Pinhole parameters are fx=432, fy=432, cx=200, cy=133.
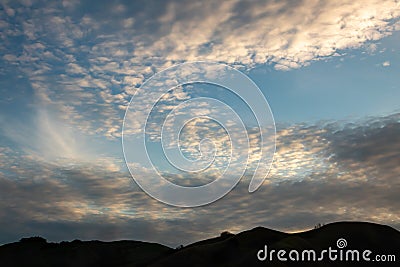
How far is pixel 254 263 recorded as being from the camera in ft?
375

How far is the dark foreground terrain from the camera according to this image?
415ft

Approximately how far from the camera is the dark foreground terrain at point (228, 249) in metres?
127

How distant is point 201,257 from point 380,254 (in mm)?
57772

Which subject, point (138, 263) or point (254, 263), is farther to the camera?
point (138, 263)

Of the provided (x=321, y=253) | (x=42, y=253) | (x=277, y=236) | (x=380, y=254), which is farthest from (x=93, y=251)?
(x=380, y=254)

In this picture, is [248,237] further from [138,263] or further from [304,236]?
[138,263]

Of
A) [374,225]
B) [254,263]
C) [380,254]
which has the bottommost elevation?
[254,263]

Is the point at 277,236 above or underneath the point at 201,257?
above

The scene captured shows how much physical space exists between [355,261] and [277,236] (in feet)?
88.8

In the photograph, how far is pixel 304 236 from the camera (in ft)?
487

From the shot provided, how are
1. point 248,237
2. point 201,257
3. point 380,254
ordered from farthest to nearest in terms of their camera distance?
point 248,237 < point 380,254 < point 201,257

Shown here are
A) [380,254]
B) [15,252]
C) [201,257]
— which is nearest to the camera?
[201,257]

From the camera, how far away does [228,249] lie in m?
134

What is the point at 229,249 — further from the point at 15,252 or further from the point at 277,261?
the point at 15,252
